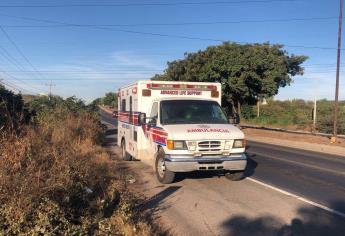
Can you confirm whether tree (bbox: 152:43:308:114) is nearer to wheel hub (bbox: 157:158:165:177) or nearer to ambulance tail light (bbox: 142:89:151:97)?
ambulance tail light (bbox: 142:89:151:97)

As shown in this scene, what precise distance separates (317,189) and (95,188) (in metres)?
5.06

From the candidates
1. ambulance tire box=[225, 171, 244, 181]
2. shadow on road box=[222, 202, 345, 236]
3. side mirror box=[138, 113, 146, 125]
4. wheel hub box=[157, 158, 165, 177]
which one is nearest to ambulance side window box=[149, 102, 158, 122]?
side mirror box=[138, 113, 146, 125]

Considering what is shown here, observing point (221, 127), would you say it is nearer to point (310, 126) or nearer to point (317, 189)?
point (317, 189)

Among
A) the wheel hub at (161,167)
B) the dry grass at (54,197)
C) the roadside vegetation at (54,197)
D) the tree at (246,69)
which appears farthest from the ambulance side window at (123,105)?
the tree at (246,69)

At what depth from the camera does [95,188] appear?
8.20m

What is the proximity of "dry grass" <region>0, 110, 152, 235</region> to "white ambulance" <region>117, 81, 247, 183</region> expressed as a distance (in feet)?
5.40

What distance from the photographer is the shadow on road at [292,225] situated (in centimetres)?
657

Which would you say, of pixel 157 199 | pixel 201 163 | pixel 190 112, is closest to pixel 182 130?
pixel 201 163

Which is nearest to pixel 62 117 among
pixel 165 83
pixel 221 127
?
pixel 165 83

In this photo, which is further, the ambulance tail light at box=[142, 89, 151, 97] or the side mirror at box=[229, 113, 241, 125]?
the ambulance tail light at box=[142, 89, 151, 97]

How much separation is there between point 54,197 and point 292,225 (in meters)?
3.63

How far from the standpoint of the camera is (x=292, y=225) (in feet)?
22.9

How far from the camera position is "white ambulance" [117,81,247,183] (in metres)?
9.80

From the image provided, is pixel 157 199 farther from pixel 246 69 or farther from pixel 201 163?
pixel 246 69
